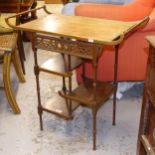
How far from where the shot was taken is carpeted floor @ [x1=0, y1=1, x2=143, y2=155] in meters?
1.82

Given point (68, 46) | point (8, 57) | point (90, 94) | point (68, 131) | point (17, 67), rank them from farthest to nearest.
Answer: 1. point (17, 67)
2. point (8, 57)
3. point (68, 131)
4. point (90, 94)
5. point (68, 46)

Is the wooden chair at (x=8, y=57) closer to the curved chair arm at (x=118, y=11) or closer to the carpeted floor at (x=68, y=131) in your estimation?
the carpeted floor at (x=68, y=131)

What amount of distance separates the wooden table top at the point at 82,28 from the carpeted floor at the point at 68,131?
31.1 inches

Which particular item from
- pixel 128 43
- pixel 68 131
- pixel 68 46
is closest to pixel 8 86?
pixel 68 131

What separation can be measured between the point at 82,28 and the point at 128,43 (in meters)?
0.65

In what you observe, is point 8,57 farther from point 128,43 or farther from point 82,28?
point 128,43

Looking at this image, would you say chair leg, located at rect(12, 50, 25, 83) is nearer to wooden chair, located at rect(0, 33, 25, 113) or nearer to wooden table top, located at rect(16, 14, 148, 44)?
wooden chair, located at rect(0, 33, 25, 113)

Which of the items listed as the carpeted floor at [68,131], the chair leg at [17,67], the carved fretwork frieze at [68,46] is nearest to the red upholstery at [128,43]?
the carpeted floor at [68,131]

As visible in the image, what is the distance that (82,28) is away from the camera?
62.3 inches

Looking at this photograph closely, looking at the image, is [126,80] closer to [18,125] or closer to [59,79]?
[59,79]

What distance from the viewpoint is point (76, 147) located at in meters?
1.83

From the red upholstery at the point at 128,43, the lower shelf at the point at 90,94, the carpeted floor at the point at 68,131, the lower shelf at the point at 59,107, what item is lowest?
the carpeted floor at the point at 68,131

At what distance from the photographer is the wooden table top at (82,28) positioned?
1.44m

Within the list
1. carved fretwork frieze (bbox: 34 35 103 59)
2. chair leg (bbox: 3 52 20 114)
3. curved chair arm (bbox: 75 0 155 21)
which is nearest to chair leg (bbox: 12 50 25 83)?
chair leg (bbox: 3 52 20 114)
